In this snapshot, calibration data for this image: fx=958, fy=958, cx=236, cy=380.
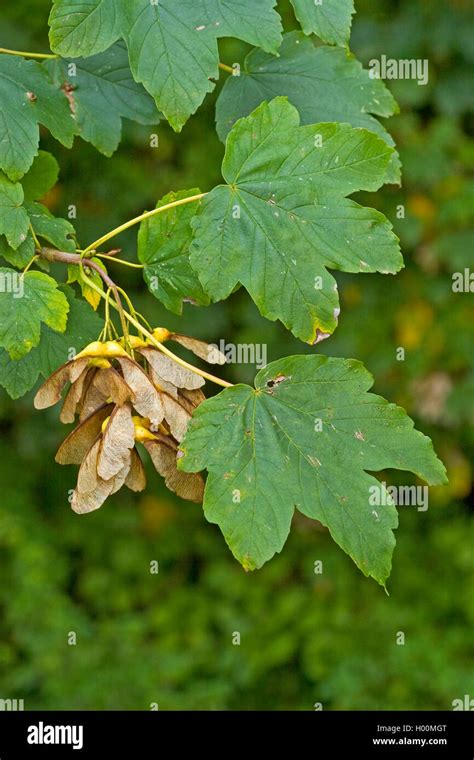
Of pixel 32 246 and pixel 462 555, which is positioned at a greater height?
pixel 32 246

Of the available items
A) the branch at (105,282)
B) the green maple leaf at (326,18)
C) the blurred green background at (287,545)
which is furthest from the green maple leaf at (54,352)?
the blurred green background at (287,545)

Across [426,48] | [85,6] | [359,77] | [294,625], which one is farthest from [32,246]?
[294,625]

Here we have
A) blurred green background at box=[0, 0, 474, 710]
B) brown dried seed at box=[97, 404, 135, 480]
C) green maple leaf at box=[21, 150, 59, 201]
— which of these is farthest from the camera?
blurred green background at box=[0, 0, 474, 710]

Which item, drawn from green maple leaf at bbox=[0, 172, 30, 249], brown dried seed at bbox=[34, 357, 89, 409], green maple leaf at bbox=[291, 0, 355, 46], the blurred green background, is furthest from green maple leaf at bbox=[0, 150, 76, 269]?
the blurred green background

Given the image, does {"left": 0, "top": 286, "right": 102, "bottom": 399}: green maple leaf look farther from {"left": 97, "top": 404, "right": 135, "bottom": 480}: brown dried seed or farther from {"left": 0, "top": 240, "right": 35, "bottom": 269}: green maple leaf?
{"left": 97, "top": 404, "right": 135, "bottom": 480}: brown dried seed

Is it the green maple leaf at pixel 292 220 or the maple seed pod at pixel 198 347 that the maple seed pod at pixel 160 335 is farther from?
the green maple leaf at pixel 292 220

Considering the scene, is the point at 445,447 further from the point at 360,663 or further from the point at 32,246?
the point at 32,246
